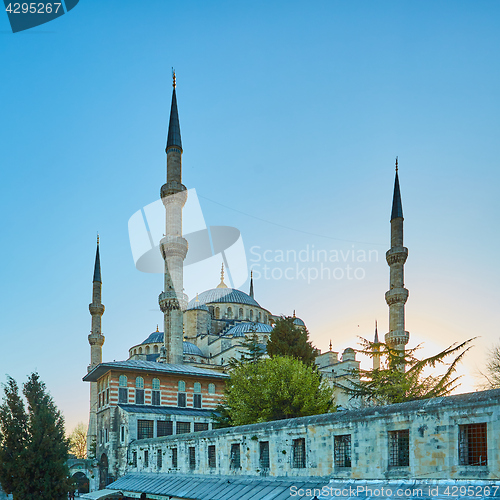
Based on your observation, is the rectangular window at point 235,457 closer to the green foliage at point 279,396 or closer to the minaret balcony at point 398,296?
the green foliage at point 279,396

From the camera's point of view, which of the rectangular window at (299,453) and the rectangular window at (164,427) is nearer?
the rectangular window at (299,453)

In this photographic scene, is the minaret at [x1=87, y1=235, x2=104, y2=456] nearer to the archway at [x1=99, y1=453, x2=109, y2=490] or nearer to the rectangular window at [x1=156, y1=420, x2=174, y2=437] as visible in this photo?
the archway at [x1=99, y1=453, x2=109, y2=490]

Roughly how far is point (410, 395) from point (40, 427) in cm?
1579

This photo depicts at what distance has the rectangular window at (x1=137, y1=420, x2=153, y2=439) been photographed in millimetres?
30172

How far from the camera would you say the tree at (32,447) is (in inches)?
764

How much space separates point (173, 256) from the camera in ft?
134

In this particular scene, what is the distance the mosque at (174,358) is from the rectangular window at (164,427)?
0.06m

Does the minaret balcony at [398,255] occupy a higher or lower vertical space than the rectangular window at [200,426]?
higher

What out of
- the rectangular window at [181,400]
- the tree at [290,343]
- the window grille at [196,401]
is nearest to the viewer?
the tree at [290,343]

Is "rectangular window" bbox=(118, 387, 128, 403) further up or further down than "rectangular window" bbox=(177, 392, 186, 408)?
further up

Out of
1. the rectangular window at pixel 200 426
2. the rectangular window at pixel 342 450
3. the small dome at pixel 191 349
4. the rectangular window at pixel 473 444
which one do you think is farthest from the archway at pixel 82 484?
the rectangular window at pixel 473 444

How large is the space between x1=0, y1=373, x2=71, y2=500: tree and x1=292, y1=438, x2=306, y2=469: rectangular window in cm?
966

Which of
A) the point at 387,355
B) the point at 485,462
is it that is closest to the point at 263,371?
the point at 387,355

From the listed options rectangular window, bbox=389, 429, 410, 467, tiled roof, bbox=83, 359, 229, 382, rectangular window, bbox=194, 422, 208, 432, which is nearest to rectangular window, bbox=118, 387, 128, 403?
tiled roof, bbox=83, 359, 229, 382
